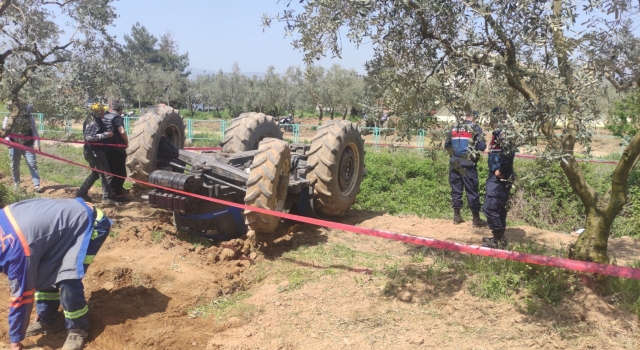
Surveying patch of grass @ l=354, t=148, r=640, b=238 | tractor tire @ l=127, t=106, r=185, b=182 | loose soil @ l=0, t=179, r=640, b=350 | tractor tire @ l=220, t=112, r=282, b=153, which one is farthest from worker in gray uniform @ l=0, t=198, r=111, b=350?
patch of grass @ l=354, t=148, r=640, b=238

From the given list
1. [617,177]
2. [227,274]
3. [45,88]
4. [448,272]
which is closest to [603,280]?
[617,177]

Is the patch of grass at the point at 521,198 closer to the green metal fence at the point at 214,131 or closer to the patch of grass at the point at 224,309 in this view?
the green metal fence at the point at 214,131

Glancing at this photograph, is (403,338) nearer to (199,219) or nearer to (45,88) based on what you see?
(199,219)

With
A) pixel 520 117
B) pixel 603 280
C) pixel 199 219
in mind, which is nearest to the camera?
pixel 520 117

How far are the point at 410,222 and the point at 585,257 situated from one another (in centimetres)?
366

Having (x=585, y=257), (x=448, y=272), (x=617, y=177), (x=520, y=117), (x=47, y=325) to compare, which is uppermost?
(x=520, y=117)

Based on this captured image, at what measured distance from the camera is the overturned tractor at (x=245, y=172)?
539cm

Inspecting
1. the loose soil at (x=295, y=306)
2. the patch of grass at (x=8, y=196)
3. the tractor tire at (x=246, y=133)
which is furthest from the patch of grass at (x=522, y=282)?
the patch of grass at (x=8, y=196)

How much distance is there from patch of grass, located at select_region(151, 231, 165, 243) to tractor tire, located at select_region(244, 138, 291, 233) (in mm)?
1398

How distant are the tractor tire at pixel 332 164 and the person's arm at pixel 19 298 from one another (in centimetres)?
385

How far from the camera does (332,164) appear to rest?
672 cm

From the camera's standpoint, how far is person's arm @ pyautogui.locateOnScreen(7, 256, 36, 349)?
3.51m

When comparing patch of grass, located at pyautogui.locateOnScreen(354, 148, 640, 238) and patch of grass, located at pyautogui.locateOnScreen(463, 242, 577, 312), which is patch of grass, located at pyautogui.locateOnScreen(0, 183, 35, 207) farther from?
patch of grass, located at pyautogui.locateOnScreen(463, 242, 577, 312)

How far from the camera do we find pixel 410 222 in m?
7.81
